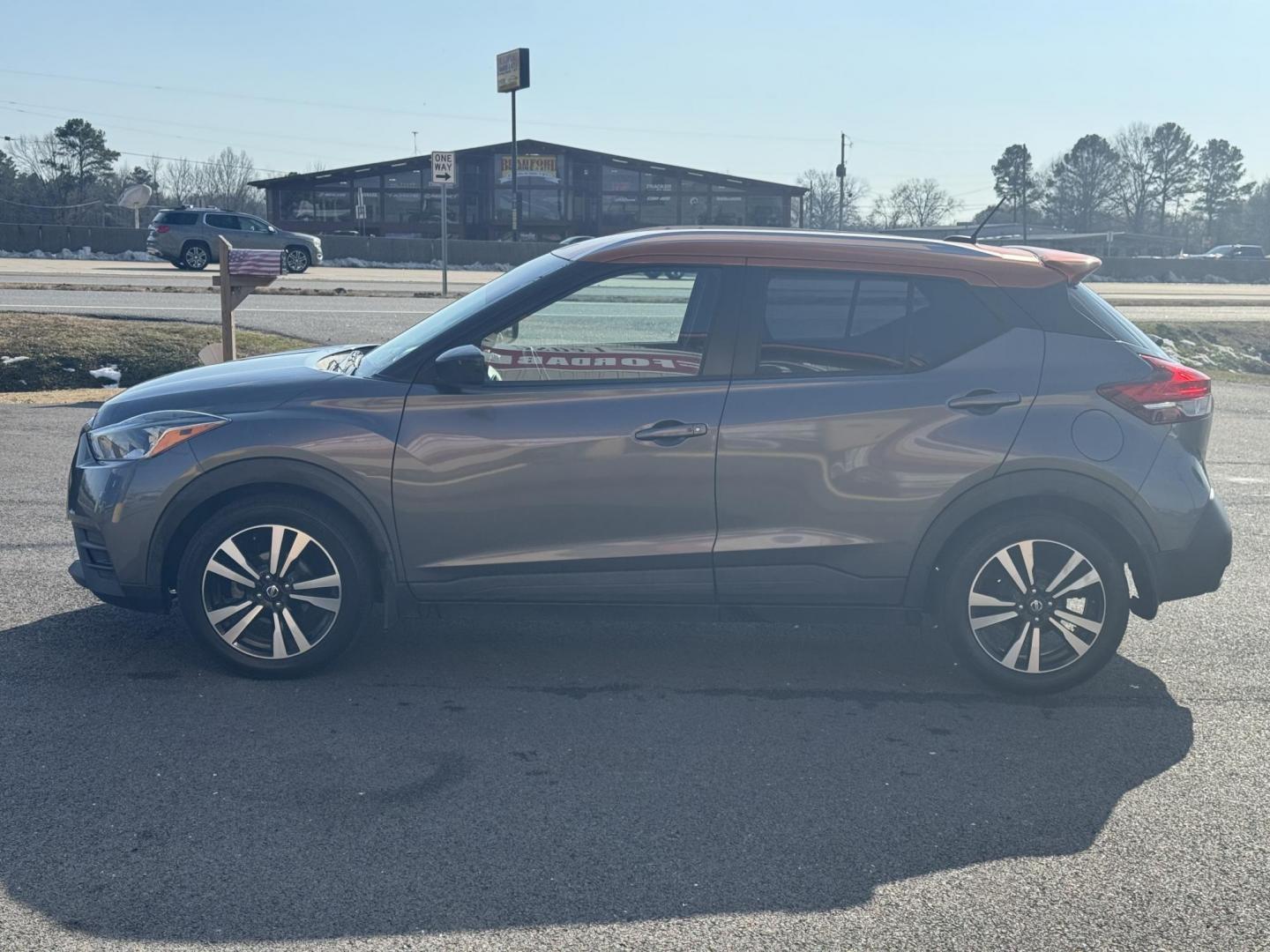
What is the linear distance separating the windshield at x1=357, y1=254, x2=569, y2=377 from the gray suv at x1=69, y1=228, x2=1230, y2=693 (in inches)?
2.7

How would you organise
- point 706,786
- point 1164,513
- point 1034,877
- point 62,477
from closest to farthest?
point 1034,877 → point 706,786 → point 1164,513 → point 62,477

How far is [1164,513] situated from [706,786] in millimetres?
2263

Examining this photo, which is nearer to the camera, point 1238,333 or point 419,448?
point 419,448

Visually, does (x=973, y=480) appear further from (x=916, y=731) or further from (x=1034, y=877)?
(x=1034, y=877)

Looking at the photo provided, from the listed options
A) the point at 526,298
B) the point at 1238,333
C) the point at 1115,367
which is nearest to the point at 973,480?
the point at 1115,367

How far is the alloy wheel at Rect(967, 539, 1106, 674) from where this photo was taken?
16.7 ft

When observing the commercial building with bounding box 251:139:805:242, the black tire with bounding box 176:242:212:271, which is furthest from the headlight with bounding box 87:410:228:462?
the commercial building with bounding box 251:139:805:242

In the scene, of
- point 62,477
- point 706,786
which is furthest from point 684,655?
point 62,477

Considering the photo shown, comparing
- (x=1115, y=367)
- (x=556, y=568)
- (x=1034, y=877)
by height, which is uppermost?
(x=1115, y=367)

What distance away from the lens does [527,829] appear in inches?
153

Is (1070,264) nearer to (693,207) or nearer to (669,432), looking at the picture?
(669,432)

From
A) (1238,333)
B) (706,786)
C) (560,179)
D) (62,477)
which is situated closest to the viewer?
(706,786)

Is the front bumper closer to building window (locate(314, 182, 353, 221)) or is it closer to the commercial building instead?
the commercial building

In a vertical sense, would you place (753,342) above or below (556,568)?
above
